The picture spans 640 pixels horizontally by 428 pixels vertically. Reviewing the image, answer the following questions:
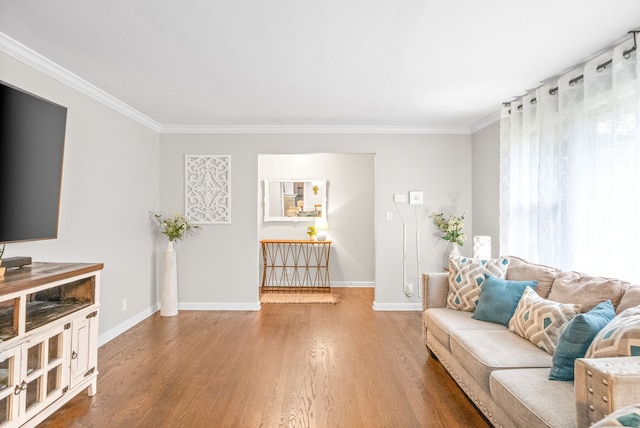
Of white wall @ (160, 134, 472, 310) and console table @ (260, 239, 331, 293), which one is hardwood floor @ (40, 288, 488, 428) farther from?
console table @ (260, 239, 331, 293)

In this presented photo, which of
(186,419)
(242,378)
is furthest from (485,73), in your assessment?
(186,419)

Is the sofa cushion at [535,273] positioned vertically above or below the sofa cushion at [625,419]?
above

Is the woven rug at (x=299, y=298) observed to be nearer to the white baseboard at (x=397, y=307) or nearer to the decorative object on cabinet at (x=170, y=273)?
the white baseboard at (x=397, y=307)

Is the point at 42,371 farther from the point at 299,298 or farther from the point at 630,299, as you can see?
the point at 299,298

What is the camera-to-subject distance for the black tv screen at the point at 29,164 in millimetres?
2164

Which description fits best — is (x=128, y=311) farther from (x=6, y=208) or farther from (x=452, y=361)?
(x=452, y=361)

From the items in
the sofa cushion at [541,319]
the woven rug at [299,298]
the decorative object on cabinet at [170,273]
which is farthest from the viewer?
the woven rug at [299,298]

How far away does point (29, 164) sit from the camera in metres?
2.35

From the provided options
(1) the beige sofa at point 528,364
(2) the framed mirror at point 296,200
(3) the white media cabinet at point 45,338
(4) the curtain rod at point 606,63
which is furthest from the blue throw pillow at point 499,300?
(2) the framed mirror at point 296,200

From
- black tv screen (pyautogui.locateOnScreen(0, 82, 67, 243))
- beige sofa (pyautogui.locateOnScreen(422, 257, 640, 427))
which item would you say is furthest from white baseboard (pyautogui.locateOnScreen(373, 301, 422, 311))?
black tv screen (pyautogui.locateOnScreen(0, 82, 67, 243))

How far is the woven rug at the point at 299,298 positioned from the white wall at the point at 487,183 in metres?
2.29

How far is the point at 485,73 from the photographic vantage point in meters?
3.11

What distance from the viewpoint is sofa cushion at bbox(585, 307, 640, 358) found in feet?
5.01

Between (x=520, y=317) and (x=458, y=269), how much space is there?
821mm
